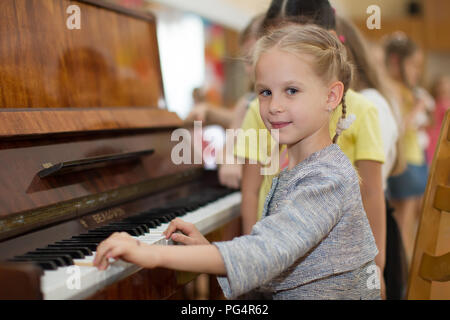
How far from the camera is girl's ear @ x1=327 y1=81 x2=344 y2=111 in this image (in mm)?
1217

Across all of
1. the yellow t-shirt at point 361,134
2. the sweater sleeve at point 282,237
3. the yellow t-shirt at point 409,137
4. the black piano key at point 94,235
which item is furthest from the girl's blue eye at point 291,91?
the yellow t-shirt at point 409,137

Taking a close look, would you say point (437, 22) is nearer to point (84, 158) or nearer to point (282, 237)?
point (84, 158)

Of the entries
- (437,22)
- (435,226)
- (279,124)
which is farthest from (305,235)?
(437,22)

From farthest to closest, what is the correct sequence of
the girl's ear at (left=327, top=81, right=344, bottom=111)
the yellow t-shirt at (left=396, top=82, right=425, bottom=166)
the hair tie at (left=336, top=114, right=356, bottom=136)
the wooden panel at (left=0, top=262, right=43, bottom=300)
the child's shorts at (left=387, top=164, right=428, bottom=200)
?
the yellow t-shirt at (left=396, top=82, right=425, bottom=166) → the child's shorts at (left=387, top=164, right=428, bottom=200) → the hair tie at (left=336, top=114, right=356, bottom=136) → the girl's ear at (left=327, top=81, right=344, bottom=111) → the wooden panel at (left=0, top=262, right=43, bottom=300)

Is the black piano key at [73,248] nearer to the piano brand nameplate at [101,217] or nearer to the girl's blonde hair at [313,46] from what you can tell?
the piano brand nameplate at [101,217]

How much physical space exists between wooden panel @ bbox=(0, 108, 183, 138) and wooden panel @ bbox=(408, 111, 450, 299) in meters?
1.02

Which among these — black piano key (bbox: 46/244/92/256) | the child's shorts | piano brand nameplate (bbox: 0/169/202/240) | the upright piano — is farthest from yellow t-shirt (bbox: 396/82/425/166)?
black piano key (bbox: 46/244/92/256)

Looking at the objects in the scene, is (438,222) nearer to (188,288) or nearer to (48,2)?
(48,2)

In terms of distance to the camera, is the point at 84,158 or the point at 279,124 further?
the point at 84,158

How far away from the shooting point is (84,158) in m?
1.44

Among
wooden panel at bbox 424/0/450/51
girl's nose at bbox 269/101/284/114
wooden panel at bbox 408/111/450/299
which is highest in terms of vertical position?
wooden panel at bbox 424/0/450/51

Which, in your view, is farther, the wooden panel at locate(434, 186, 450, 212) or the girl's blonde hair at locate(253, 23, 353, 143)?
the wooden panel at locate(434, 186, 450, 212)

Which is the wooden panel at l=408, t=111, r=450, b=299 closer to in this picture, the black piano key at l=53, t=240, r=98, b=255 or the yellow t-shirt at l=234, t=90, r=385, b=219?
the yellow t-shirt at l=234, t=90, r=385, b=219

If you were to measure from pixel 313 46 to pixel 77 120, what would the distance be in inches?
30.3
